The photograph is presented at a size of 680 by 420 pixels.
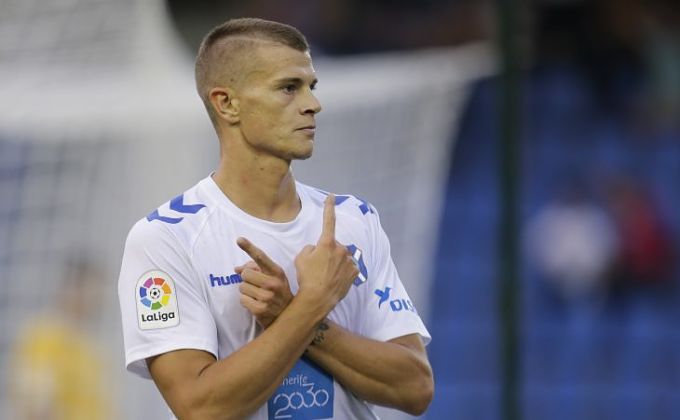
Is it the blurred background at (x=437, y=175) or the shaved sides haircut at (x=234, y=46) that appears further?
the blurred background at (x=437, y=175)

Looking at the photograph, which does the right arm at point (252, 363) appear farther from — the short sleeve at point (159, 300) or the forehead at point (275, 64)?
the forehead at point (275, 64)

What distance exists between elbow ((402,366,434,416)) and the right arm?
271 millimetres

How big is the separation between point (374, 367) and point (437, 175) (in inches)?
235

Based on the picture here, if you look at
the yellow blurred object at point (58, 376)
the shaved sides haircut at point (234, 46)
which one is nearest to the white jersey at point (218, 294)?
the shaved sides haircut at point (234, 46)

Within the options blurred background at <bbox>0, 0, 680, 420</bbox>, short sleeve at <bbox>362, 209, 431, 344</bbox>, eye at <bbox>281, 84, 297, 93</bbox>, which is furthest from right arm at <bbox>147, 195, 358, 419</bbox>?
blurred background at <bbox>0, 0, 680, 420</bbox>

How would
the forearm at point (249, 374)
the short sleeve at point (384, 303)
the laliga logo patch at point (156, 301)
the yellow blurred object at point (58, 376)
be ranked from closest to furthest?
the forearm at point (249, 374)
the laliga logo patch at point (156, 301)
the short sleeve at point (384, 303)
the yellow blurred object at point (58, 376)

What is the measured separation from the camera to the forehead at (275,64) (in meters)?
2.81

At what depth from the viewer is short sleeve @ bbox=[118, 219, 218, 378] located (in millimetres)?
2664

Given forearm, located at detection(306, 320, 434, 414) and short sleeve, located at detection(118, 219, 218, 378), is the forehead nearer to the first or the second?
short sleeve, located at detection(118, 219, 218, 378)

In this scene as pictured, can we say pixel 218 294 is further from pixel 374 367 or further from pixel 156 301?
pixel 374 367

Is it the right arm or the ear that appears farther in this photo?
the ear

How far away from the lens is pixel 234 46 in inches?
112

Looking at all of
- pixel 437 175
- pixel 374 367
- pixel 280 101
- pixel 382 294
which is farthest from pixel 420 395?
pixel 437 175

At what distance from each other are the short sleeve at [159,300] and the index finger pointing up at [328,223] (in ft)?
0.92
